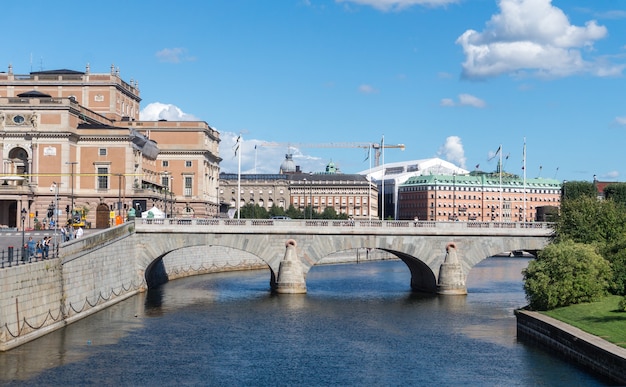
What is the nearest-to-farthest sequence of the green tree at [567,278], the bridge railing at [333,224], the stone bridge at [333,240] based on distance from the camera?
1. the green tree at [567,278]
2. the stone bridge at [333,240]
3. the bridge railing at [333,224]

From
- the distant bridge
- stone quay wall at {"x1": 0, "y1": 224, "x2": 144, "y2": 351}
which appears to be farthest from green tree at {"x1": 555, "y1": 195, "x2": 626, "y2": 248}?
stone quay wall at {"x1": 0, "y1": 224, "x2": 144, "y2": 351}

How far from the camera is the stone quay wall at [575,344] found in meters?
40.6

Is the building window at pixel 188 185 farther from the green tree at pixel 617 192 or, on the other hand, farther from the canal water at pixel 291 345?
the green tree at pixel 617 192

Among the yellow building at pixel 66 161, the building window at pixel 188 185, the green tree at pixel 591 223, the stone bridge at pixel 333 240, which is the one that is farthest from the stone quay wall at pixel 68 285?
the building window at pixel 188 185

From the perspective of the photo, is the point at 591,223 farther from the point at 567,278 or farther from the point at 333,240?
the point at 333,240

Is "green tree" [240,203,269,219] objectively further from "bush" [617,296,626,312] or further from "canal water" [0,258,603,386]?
"bush" [617,296,626,312]

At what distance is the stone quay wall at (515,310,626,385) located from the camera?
1597 inches

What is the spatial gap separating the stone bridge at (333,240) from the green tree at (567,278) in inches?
829

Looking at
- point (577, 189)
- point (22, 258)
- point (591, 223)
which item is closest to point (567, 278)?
point (591, 223)

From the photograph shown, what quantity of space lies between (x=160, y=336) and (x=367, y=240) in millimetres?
29199

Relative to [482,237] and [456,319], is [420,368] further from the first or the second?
[482,237]

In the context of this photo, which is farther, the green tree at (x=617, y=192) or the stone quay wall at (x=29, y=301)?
the green tree at (x=617, y=192)

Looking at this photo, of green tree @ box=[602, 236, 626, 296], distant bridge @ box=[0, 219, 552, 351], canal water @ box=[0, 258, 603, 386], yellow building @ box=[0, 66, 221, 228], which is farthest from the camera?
yellow building @ box=[0, 66, 221, 228]

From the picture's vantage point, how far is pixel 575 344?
153 feet
